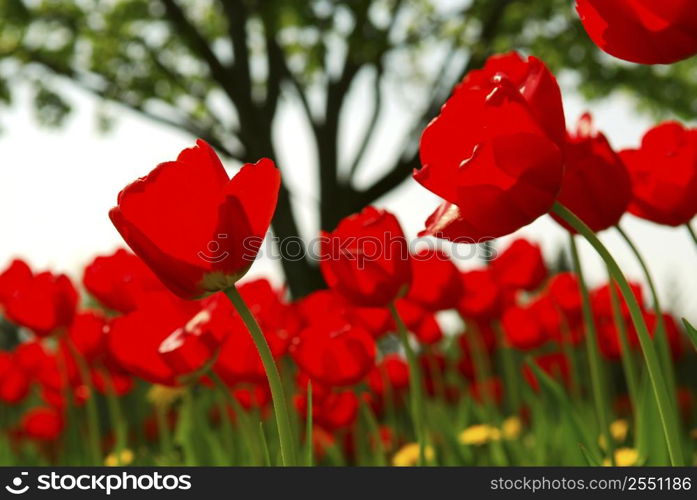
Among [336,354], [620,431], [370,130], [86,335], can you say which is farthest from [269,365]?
[370,130]

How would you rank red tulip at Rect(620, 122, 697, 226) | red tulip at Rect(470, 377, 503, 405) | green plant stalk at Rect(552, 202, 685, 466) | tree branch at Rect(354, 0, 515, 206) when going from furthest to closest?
tree branch at Rect(354, 0, 515, 206)
red tulip at Rect(470, 377, 503, 405)
red tulip at Rect(620, 122, 697, 226)
green plant stalk at Rect(552, 202, 685, 466)

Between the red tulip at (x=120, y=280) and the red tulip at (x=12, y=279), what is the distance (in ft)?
0.47

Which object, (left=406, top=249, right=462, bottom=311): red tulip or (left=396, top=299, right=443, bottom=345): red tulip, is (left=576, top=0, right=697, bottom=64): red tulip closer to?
(left=406, top=249, right=462, bottom=311): red tulip

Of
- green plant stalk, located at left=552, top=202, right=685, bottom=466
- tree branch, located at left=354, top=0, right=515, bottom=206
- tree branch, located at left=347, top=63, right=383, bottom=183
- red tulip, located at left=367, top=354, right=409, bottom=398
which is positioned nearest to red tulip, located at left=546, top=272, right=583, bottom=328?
red tulip, located at left=367, top=354, right=409, bottom=398

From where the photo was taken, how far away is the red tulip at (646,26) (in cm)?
91

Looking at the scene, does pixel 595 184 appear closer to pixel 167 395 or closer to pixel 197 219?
pixel 197 219

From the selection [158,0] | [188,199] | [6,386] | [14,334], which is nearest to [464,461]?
[188,199]

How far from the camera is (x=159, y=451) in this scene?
11.8 feet

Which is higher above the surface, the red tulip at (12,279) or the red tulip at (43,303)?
the red tulip at (12,279)

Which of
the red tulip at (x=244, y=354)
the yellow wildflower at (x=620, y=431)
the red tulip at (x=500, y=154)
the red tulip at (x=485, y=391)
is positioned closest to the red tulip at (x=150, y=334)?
the red tulip at (x=244, y=354)

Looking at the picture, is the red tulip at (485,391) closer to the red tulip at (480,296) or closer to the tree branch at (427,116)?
the red tulip at (480,296)

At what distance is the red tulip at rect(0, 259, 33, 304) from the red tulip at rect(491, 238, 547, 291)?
138 cm

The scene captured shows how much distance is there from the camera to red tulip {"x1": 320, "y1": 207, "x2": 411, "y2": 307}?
146 centimetres
